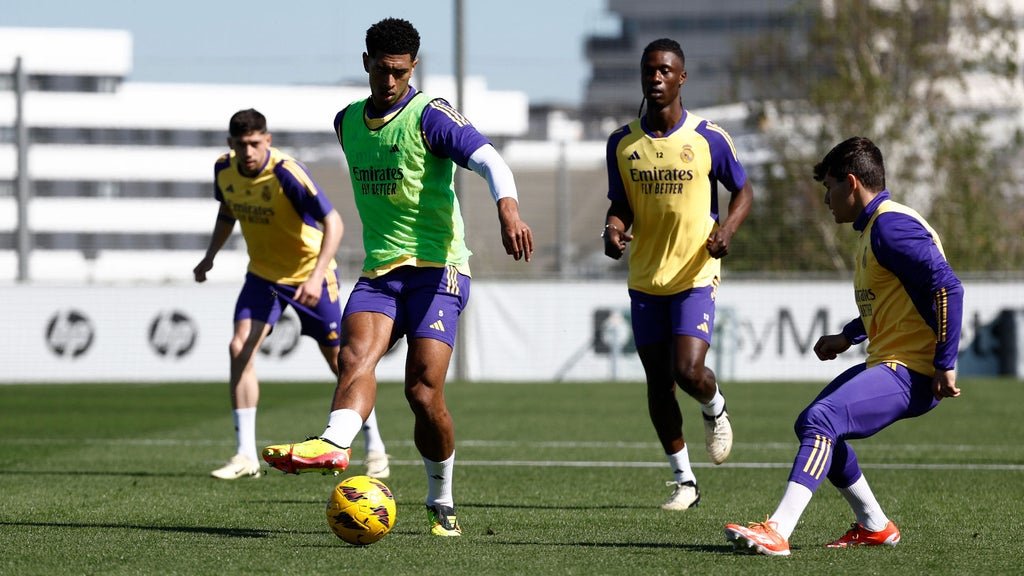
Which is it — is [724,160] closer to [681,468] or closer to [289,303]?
[681,468]

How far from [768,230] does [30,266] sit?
12.4 meters

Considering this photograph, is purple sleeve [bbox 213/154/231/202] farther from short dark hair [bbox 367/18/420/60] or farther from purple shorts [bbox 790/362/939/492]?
purple shorts [bbox 790/362/939/492]

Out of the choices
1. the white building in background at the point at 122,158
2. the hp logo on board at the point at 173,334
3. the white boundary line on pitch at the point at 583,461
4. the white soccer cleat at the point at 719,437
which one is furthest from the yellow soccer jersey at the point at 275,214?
the hp logo on board at the point at 173,334

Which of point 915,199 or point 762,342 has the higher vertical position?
point 915,199

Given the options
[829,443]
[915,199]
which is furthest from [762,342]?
[829,443]

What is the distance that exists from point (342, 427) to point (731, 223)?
111 inches

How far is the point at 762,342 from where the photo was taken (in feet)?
76.3

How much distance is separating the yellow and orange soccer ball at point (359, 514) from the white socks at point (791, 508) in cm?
A: 169

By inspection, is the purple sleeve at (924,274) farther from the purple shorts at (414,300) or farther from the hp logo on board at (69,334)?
the hp logo on board at (69,334)

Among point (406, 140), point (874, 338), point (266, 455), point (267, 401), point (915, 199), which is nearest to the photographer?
point (266, 455)

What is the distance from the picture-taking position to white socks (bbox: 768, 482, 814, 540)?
594cm

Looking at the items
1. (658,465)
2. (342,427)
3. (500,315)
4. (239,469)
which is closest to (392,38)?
(342,427)

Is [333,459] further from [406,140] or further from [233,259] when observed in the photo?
Answer: [233,259]

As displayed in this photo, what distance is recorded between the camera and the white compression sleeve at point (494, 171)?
642cm
